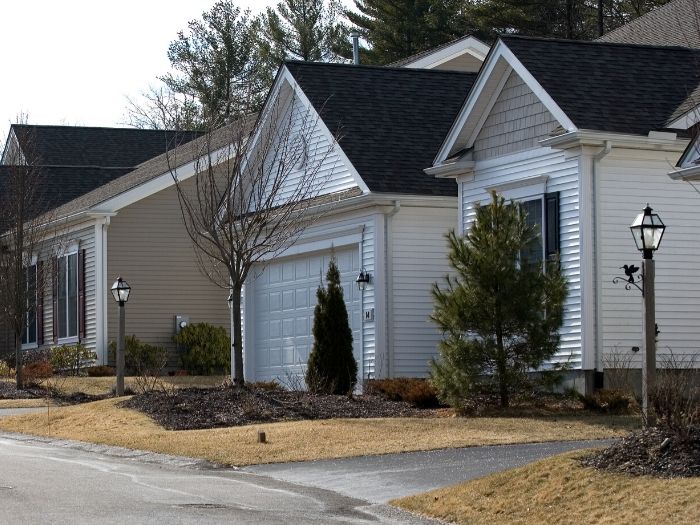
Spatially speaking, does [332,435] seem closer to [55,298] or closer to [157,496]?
[157,496]

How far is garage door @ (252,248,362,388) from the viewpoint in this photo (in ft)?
89.8

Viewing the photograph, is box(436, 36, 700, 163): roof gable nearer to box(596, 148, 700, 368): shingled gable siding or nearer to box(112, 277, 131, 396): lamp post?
box(596, 148, 700, 368): shingled gable siding

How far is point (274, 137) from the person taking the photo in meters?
28.1

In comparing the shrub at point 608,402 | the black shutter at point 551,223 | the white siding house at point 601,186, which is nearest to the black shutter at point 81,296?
the white siding house at point 601,186

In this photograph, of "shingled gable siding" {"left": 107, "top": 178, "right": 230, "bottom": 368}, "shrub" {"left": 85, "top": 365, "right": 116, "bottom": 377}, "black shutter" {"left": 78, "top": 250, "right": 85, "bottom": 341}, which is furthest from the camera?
"black shutter" {"left": 78, "top": 250, "right": 85, "bottom": 341}

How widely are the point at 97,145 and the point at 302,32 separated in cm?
1590

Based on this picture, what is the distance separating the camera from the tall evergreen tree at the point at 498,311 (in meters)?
20.7

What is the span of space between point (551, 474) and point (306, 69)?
17130 mm

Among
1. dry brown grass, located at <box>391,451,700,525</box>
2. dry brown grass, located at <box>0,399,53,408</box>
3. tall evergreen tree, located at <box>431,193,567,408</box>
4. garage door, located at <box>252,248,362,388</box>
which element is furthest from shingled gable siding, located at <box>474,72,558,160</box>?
dry brown grass, located at <box>391,451,700,525</box>

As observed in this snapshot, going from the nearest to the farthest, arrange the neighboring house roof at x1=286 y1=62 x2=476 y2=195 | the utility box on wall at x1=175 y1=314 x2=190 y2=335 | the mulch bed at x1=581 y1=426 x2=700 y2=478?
the mulch bed at x1=581 y1=426 x2=700 y2=478
the neighboring house roof at x1=286 y1=62 x2=476 y2=195
the utility box on wall at x1=175 y1=314 x2=190 y2=335

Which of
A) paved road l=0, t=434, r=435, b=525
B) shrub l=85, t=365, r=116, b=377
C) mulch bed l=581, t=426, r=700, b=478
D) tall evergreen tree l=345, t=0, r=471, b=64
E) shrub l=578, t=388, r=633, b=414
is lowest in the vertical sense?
paved road l=0, t=434, r=435, b=525

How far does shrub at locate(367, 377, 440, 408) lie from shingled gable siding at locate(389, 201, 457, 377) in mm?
1887

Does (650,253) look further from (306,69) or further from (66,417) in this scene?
(306,69)

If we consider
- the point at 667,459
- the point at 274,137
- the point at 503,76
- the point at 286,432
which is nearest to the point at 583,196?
the point at 503,76
